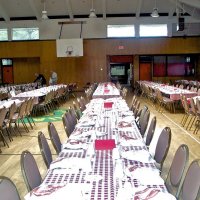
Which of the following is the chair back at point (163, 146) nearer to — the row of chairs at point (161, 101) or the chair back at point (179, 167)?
the chair back at point (179, 167)

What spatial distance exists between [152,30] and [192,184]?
2312 cm

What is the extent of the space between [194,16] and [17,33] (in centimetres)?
1311

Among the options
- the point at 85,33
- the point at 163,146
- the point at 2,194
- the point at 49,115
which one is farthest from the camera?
the point at 85,33

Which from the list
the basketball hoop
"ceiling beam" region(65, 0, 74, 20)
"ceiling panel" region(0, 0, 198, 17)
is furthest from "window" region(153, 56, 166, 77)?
"ceiling beam" region(65, 0, 74, 20)

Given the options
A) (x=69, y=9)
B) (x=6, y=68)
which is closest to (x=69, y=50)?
(x=69, y=9)

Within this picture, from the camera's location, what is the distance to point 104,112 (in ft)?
21.6

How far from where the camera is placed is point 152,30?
2472cm

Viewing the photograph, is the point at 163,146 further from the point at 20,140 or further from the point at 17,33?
the point at 17,33

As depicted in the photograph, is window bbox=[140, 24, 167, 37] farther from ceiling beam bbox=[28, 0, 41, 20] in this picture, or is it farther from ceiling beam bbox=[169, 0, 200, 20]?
ceiling beam bbox=[28, 0, 41, 20]

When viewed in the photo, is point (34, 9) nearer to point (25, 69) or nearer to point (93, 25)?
point (93, 25)

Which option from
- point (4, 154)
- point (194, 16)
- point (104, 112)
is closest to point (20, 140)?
point (4, 154)

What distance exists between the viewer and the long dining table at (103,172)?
8.08ft

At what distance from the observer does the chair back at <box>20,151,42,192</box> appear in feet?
9.49

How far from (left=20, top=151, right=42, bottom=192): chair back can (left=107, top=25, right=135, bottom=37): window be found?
2219 centimetres
